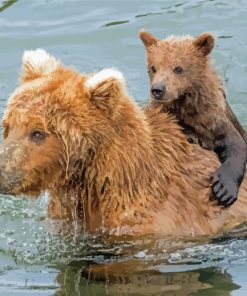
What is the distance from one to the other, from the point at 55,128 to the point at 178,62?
6.95ft

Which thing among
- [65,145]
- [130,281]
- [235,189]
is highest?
[65,145]

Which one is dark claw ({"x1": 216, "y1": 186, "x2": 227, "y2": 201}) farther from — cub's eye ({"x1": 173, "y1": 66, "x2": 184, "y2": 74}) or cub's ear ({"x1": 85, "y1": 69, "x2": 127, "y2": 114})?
cub's eye ({"x1": 173, "y1": 66, "x2": 184, "y2": 74})

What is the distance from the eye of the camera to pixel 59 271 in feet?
27.7

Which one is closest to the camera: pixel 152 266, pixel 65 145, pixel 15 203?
pixel 65 145

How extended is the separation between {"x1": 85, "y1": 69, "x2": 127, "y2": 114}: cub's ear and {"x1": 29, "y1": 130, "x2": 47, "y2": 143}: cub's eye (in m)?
0.45

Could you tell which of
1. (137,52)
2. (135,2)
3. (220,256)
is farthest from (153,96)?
(135,2)

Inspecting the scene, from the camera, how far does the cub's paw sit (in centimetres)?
839

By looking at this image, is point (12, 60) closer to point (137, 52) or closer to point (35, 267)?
point (137, 52)

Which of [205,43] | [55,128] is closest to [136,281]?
[55,128]

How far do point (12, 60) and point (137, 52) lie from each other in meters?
1.55

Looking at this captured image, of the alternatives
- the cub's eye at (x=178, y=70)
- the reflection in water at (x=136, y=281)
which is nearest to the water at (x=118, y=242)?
the reflection in water at (x=136, y=281)

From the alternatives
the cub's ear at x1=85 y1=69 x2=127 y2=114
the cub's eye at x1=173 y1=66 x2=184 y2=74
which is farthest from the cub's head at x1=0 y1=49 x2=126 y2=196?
the cub's eye at x1=173 y1=66 x2=184 y2=74

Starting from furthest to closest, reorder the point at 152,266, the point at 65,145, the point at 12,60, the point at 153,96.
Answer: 1. the point at 12,60
2. the point at 153,96
3. the point at 152,266
4. the point at 65,145

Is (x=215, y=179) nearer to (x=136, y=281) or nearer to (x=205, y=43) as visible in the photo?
(x=136, y=281)
